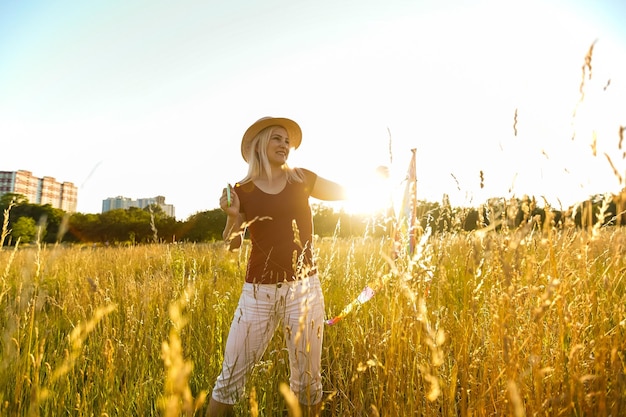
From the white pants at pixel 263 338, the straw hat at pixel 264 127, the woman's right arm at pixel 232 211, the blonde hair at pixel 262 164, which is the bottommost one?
the white pants at pixel 263 338

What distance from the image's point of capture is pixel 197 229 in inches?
1167

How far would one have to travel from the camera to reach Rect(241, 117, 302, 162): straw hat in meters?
2.66

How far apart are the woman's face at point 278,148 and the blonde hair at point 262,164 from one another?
0.03m

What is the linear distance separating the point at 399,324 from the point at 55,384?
6.20 feet

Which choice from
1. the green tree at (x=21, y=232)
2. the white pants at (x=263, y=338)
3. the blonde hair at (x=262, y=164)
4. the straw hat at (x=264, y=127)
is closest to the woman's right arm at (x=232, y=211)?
the blonde hair at (x=262, y=164)

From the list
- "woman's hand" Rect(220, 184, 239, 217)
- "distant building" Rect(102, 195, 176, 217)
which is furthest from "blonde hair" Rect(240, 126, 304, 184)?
"distant building" Rect(102, 195, 176, 217)

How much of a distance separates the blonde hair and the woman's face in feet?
0.09

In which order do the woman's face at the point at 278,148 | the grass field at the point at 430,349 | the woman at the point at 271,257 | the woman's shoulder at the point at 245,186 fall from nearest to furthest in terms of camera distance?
1. the grass field at the point at 430,349
2. the woman at the point at 271,257
3. the woman's shoulder at the point at 245,186
4. the woman's face at the point at 278,148

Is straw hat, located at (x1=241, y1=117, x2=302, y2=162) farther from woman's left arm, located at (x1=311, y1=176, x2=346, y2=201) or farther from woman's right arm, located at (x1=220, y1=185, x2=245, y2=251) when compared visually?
woman's right arm, located at (x1=220, y1=185, x2=245, y2=251)

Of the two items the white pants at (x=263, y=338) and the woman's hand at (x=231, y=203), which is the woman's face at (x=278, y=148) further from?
the white pants at (x=263, y=338)

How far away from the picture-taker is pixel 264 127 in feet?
8.89

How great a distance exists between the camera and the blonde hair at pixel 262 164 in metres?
2.54

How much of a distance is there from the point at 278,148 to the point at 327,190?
491 millimetres

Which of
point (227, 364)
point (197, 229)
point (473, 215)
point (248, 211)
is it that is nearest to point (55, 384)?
point (227, 364)
